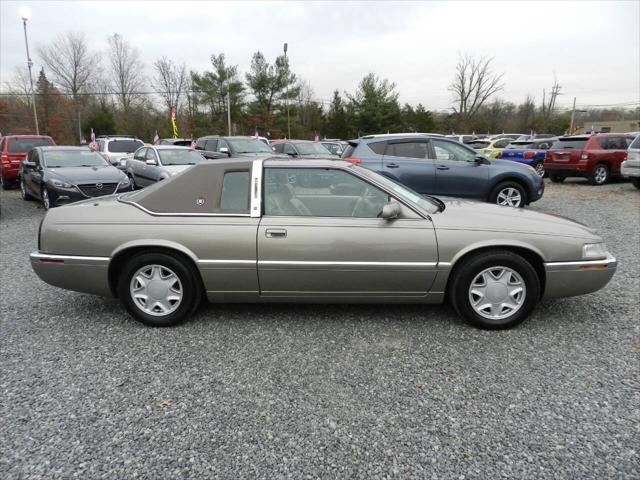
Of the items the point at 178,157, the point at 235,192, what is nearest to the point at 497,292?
the point at 235,192

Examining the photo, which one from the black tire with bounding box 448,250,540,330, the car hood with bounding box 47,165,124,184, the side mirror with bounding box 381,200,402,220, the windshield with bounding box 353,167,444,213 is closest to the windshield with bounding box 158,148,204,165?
the car hood with bounding box 47,165,124,184

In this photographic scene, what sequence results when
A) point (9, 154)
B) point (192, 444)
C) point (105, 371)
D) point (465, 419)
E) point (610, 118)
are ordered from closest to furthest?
point (192, 444), point (465, 419), point (105, 371), point (9, 154), point (610, 118)

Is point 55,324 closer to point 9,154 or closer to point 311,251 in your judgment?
point 311,251

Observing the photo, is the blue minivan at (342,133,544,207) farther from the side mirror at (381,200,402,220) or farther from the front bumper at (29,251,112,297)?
the front bumper at (29,251,112,297)

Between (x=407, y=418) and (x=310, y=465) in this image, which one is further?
(x=407, y=418)

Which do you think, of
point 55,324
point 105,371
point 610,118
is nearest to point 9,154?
point 55,324

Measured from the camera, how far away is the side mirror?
3.48m

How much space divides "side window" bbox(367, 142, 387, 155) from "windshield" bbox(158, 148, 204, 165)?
5137 mm

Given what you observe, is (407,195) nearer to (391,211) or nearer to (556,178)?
(391,211)

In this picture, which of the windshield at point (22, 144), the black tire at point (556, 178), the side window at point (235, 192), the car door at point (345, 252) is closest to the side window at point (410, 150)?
the car door at point (345, 252)

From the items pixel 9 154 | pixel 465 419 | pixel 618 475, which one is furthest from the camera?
pixel 9 154

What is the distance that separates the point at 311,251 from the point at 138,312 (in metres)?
1.61

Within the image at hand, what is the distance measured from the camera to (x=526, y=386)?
2.88 meters

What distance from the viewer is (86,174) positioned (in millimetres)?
9297
